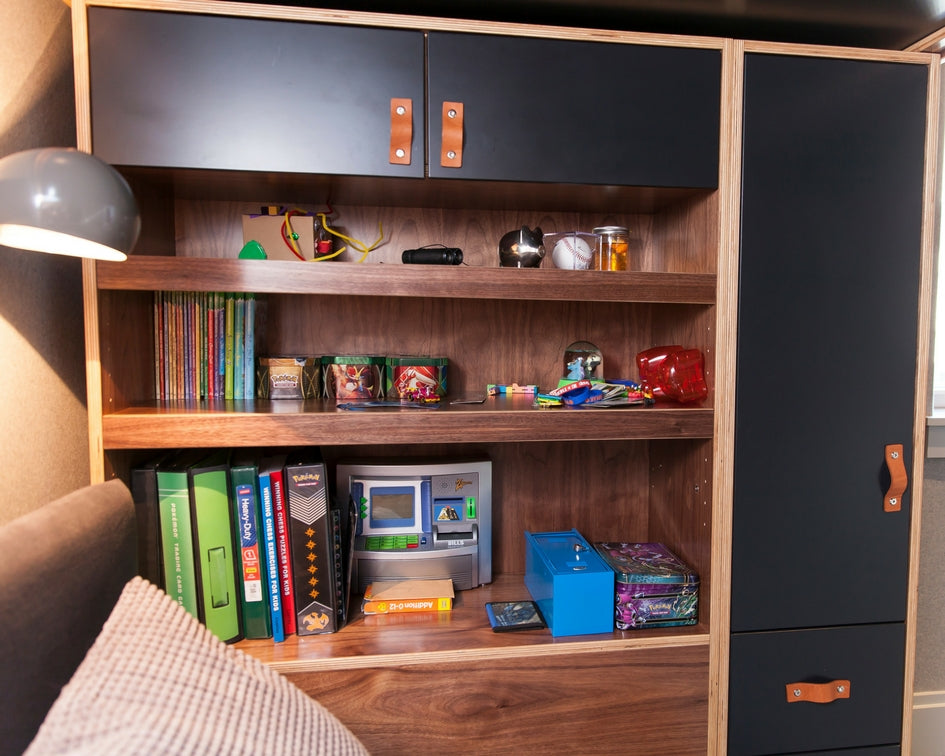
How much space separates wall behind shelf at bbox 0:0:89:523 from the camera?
1002 mm

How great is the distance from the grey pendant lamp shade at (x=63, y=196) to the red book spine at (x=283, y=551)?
2.09ft

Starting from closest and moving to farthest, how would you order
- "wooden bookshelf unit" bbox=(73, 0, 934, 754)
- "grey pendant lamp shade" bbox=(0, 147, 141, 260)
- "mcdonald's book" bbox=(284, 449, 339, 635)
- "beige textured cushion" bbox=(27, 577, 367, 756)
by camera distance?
"beige textured cushion" bbox=(27, 577, 367, 756) → "grey pendant lamp shade" bbox=(0, 147, 141, 260) → "wooden bookshelf unit" bbox=(73, 0, 934, 754) → "mcdonald's book" bbox=(284, 449, 339, 635)

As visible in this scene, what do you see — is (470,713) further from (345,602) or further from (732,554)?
(732,554)

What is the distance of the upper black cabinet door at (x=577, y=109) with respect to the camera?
3.87 feet

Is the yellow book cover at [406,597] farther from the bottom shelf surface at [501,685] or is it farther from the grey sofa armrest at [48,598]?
the grey sofa armrest at [48,598]

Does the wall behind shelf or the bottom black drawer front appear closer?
the wall behind shelf

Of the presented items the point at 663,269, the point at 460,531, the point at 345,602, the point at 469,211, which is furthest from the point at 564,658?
the point at 469,211

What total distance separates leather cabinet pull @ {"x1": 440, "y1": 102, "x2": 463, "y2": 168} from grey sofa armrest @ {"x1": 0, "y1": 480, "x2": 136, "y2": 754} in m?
0.85

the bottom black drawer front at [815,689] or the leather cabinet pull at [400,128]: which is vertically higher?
the leather cabinet pull at [400,128]

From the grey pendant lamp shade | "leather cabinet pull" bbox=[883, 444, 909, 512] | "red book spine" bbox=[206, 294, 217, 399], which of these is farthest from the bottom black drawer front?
the grey pendant lamp shade

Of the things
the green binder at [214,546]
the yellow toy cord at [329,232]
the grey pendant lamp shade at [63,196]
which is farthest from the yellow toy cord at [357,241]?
the grey pendant lamp shade at [63,196]

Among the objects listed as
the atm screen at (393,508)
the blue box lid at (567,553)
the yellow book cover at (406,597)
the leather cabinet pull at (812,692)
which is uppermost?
the atm screen at (393,508)

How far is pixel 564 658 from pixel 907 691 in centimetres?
81

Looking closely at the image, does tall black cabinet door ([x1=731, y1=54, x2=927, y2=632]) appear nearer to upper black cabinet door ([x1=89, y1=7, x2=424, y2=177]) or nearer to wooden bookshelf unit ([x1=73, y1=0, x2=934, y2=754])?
wooden bookshelf unit ([x1=73, y1=0, x2=934, y2=754])
